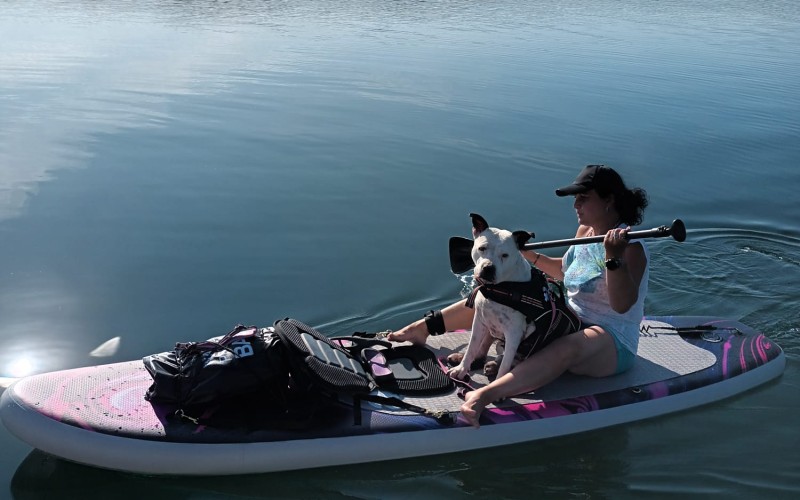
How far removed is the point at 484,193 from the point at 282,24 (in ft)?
38.6

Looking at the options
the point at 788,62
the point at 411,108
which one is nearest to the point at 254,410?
→ the point at 411,108

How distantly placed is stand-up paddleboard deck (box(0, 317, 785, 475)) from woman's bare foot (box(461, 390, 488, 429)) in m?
0.07

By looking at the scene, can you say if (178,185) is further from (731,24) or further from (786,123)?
(731,24)

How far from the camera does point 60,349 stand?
5.92m

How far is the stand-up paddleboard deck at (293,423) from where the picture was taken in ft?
14.5

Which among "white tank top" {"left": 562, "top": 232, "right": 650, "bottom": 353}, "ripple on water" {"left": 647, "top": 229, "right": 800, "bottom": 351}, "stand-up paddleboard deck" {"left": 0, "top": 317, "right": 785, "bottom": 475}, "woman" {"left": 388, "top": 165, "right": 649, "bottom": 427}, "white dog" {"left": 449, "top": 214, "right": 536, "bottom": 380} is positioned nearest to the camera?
"stand-up paddleboard deck" {"left": 0, "top": 317, "right": 785, "bottom": 475}

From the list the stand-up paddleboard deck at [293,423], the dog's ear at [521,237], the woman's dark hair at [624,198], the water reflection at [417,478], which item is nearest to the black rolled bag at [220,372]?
the stand-up paddleboard deck at [293,423]

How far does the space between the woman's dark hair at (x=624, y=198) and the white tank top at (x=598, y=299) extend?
10.0 inches

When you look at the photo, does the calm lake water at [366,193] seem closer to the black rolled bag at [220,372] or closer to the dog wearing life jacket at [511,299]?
the black rolled bag at [220,372]

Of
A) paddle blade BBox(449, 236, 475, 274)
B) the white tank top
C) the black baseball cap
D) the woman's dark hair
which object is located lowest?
the white tank top

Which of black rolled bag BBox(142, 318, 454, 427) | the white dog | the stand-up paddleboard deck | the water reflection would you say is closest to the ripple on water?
the stand-up paddleboard deck

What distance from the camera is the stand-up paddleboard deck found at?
14.5 feet

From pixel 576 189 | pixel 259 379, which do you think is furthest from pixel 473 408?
pixel 576 189

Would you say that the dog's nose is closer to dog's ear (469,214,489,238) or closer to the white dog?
the white dog
